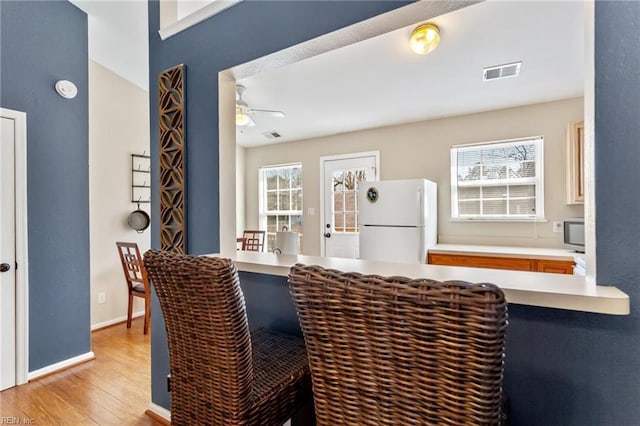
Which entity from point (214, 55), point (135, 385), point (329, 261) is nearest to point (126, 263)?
point (135, 385)

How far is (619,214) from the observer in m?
0.94

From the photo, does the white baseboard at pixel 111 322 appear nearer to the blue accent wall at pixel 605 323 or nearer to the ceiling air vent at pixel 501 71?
the blue accent wall at pixel 605 323

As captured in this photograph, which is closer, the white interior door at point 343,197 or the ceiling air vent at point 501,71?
the ceiling air vent at point 501,71

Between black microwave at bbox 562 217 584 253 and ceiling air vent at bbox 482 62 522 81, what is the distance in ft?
4.76

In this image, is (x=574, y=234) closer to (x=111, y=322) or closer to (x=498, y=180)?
(x=498, y=180)

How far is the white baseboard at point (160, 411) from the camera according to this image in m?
2.02

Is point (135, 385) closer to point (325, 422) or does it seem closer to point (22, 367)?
point (22, 367)

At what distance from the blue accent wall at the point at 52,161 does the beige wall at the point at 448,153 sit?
114 inches

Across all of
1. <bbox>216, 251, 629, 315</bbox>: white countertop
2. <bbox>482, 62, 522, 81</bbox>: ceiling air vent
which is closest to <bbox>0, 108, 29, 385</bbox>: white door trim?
<bbox>216, 251, 629, 315</bbox>: white countertop

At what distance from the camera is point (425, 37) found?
2334 millimetres

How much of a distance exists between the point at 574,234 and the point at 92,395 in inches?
165

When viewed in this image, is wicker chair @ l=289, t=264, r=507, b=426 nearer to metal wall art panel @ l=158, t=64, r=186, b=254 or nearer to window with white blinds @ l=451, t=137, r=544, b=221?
metal wall art panel @ l=158, t=64, r=186, b=254

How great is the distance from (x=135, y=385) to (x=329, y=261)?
80.3 inches

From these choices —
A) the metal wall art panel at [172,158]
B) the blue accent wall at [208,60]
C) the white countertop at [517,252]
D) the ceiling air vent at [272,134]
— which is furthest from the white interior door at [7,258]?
the white countertop at [517,252]
